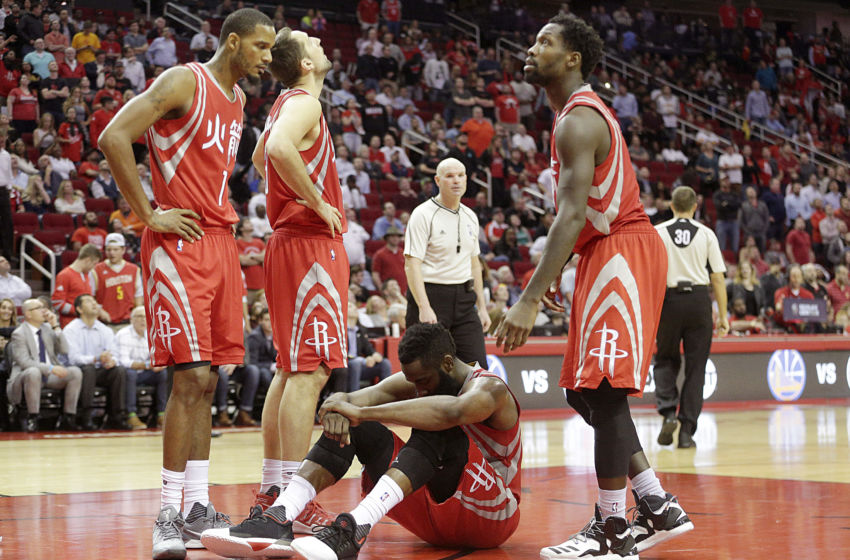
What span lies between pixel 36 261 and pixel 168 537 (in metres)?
9.51

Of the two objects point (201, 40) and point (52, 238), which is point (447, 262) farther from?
point (201, 40)

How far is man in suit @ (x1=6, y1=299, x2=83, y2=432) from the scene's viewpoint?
9.92 m

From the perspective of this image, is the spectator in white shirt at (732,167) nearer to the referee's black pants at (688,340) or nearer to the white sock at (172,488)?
the referee's black pants at (688,340)

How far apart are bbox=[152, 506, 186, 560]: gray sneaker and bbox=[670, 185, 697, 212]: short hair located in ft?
18.4

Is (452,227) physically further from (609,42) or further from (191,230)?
(609,42)

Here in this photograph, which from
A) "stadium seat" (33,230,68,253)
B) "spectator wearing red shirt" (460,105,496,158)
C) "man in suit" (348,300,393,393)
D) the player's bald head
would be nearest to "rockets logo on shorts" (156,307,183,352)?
the player's bald head

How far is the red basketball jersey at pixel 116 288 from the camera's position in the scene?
1118cm

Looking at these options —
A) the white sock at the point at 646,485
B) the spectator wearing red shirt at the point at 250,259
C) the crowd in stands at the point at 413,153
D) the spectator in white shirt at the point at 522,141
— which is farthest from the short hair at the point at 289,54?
the spectator in white shirt at the point at 522,141

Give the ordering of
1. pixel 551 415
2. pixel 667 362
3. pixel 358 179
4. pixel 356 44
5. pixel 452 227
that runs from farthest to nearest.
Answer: pixel 356 44
pixel 358 179
pixel 551 415
pixel 667 362
pixel 452 227

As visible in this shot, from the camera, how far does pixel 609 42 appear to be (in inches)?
971

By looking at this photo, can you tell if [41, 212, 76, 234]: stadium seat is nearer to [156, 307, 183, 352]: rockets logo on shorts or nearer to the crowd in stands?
the crowd in stands

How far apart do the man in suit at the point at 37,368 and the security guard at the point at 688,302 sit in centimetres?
548

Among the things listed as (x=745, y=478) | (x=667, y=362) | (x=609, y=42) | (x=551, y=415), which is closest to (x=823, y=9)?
(x=609, y=42)

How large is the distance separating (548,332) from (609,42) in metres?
13.4
